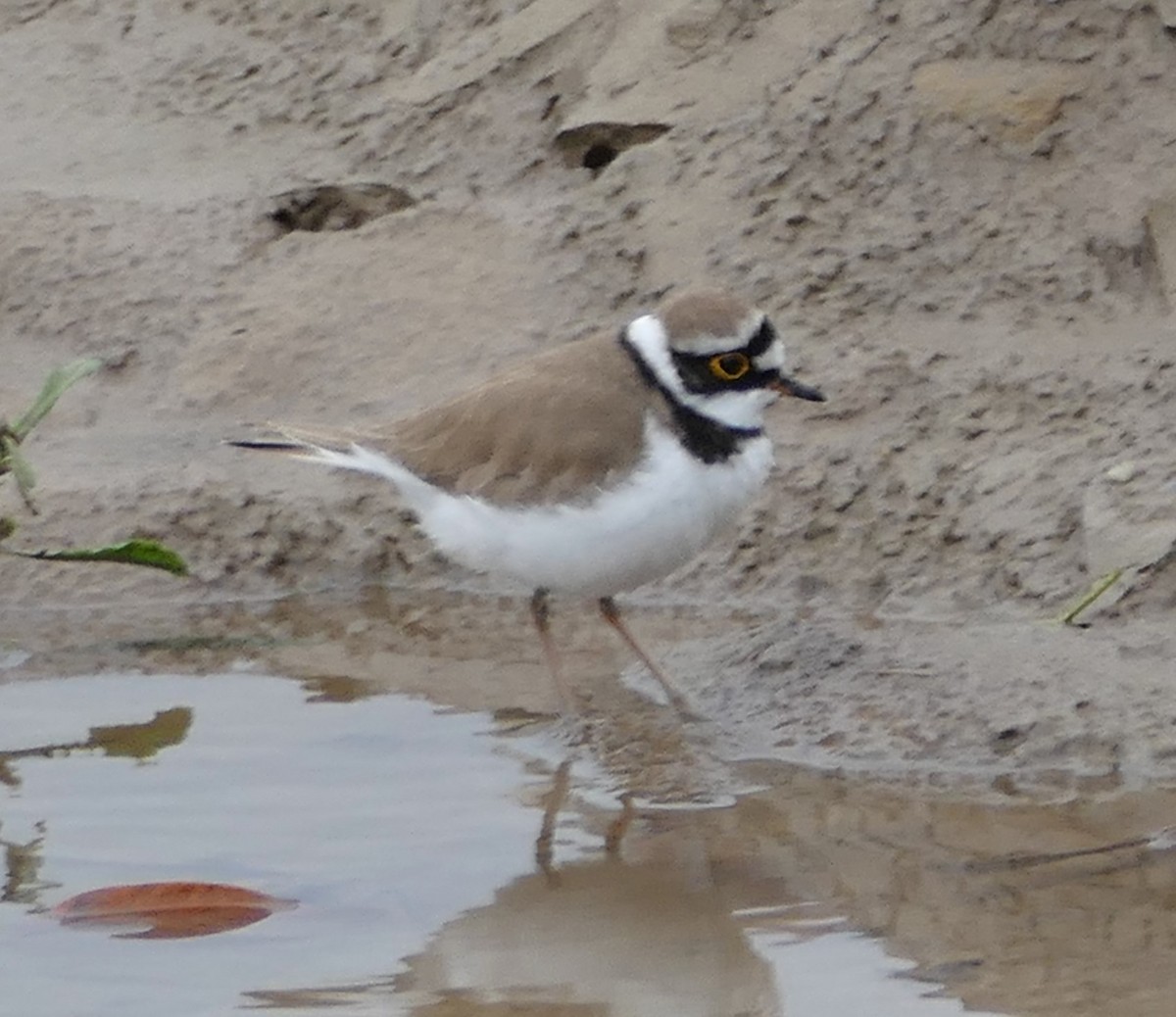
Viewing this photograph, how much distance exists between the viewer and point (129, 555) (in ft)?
20.6

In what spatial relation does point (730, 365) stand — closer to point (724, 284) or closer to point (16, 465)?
point (724, 284)

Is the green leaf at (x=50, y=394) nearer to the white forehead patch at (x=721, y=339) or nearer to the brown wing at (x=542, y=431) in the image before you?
the brown wing at (x=542, y=431)

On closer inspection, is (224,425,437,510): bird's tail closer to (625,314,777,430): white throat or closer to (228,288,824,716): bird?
(228,288,824,716): bird

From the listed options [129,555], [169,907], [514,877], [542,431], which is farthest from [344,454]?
[169,907]

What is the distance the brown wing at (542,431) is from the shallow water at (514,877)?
63cm

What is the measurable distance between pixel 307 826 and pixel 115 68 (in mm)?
5036

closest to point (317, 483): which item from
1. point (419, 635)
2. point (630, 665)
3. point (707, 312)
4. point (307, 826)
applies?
point (419, 635)

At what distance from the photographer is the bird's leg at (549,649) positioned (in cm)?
606

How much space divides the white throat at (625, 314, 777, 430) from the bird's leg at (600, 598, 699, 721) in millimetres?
692

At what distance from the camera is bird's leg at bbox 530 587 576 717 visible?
6062 mm

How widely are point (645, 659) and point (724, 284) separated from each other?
5.84 ft

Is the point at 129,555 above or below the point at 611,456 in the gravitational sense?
above

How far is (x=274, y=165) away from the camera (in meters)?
8.68

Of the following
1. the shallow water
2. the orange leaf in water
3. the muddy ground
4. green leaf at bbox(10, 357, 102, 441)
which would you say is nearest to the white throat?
the muddy ground
